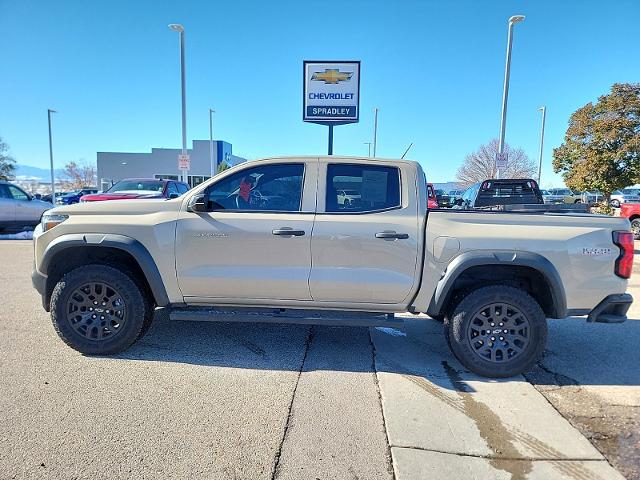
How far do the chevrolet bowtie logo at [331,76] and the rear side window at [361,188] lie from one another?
11.1 metres

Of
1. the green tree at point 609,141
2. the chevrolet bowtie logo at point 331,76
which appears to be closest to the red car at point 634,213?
the green tree at point 609,141

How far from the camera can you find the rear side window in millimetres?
3744

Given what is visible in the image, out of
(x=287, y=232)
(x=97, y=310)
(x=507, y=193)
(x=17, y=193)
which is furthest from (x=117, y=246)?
(x=17, y=193)

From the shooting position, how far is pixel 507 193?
925cm

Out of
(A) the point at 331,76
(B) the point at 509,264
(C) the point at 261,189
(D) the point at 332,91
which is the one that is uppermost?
(A) the point at 331,76

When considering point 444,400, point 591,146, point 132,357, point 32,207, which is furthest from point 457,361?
point 591,146

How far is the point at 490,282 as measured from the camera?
147 inches

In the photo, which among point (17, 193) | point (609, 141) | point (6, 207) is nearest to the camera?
point (6, 207)

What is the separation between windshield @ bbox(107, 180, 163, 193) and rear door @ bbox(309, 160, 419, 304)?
9.18 m

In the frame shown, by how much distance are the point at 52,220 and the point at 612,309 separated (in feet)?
17.0

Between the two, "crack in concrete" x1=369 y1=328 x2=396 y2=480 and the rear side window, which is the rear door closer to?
the rear side window

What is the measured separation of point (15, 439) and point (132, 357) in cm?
131

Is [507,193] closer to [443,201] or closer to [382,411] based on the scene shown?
[443,201]

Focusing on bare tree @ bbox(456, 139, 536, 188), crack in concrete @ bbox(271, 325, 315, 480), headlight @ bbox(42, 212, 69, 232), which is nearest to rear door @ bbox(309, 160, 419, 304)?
crack in concrete @ bbox(271, 325, 315, 480)
